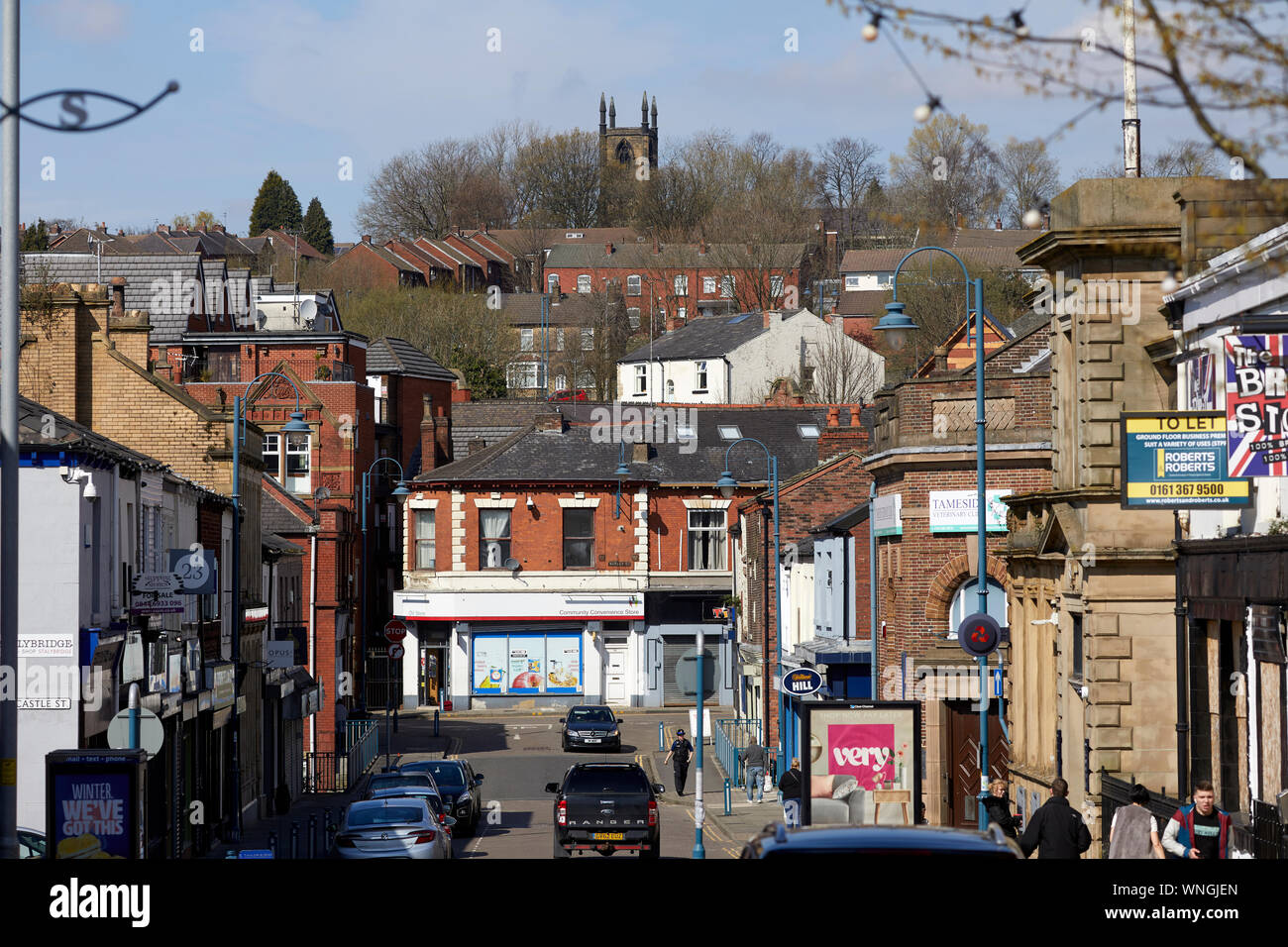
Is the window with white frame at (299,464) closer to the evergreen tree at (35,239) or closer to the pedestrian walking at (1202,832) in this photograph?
the evergreen tree at (35,239)

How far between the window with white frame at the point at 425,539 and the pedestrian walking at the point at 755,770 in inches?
1061

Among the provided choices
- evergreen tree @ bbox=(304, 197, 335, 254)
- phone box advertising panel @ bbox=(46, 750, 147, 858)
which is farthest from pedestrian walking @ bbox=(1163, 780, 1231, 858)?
evergreen tree @ bbox=(304, 197, 335, 254)

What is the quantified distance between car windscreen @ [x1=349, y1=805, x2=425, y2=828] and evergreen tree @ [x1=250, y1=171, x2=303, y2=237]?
132064 mm

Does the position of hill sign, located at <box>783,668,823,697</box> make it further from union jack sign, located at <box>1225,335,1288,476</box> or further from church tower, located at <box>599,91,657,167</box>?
church tower, located at <box>599,91,657,167</box>


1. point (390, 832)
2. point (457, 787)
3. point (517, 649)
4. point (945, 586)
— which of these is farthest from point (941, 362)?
point (517, 649)

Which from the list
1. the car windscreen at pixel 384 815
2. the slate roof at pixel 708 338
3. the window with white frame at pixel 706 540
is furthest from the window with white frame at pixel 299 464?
the car windscreen at pixel 384 815

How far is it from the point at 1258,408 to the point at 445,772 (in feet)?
71.9

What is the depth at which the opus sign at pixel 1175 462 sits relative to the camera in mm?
20297

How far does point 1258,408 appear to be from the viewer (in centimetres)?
1812

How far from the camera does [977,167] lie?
279 feet

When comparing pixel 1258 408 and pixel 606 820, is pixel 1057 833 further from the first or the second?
pixel 606 820

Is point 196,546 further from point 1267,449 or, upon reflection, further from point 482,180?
point 482,180

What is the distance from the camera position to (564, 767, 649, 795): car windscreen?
2925cm
